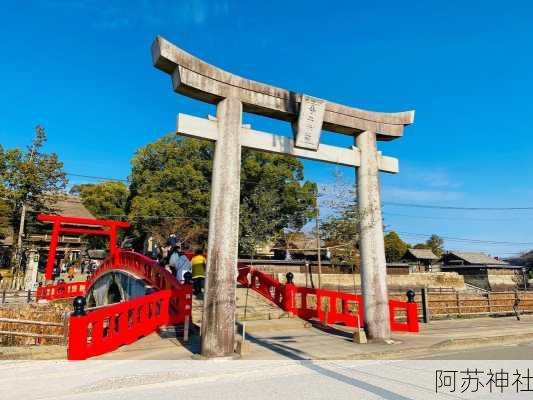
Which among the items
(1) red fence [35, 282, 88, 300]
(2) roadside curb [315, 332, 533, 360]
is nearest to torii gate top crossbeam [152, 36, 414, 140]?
(2) roadside curb [315, 332, 533, 360]

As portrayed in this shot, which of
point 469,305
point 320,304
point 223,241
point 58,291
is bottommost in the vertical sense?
point 58,291

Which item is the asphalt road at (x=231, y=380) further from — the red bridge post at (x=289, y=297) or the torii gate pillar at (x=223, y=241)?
the red bridge post at (x=289, y=297)

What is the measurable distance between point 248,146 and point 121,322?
493 centimetres

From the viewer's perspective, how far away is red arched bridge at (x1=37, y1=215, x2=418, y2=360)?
24.7 feet

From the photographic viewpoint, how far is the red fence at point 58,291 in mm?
22062

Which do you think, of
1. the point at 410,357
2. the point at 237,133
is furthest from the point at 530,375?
the point at 237,133

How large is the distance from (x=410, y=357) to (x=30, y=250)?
2890 centimetres

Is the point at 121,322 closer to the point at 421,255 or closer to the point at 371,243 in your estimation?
the point at 371,243

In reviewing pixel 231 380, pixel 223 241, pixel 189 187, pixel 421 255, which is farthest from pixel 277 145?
pixel 421 255

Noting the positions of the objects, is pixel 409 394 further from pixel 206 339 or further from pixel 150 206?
pixel 150 206

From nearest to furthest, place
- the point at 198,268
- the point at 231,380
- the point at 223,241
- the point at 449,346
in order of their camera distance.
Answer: the point at 231,380, the point at 223,241, the point at 449,346, the point at 198,268

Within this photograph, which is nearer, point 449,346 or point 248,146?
point 248,146

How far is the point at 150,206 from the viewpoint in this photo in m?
32.7

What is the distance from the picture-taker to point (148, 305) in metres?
9.52
